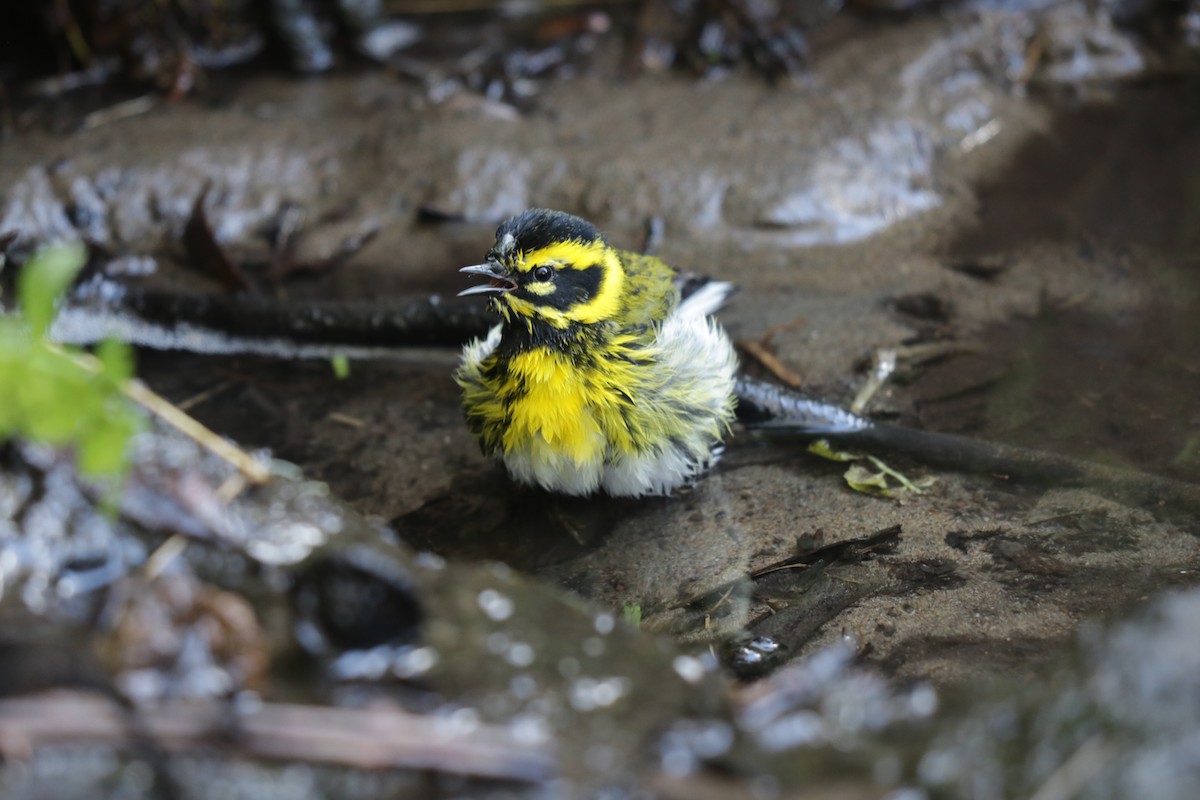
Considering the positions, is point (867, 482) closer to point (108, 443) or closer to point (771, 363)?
point (771, 363)

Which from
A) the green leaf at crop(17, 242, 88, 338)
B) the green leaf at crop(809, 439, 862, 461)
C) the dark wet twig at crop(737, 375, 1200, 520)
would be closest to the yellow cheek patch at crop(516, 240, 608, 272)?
the dark wet twig at crop(737, 375, 1200, 520)

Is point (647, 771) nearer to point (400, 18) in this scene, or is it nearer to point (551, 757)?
point (551, 757)

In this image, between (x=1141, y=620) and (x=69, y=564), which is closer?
(x=1141, y=620)

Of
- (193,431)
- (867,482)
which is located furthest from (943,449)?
(193,431)

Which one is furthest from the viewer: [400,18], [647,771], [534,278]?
[400,18]

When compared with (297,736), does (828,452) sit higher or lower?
lower

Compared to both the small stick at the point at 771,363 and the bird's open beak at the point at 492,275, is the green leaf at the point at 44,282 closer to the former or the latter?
the bird's open beak at the point at 492,275

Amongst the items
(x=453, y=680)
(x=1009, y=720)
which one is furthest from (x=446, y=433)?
(x=1009, y=720)
